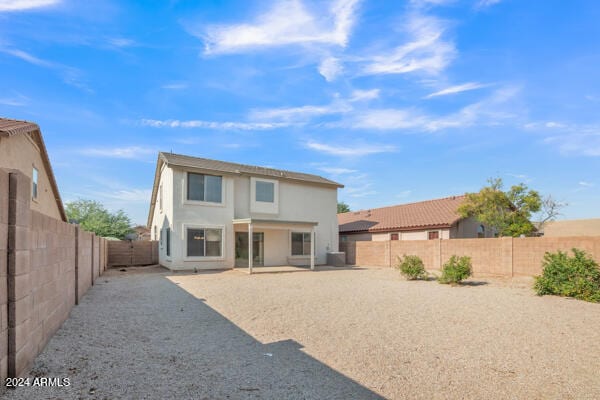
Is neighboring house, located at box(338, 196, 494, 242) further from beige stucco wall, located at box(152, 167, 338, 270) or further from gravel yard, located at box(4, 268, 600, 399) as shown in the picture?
gravel yard, located at box(4, 268, 600, 399)

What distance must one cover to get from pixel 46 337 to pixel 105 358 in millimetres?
1091

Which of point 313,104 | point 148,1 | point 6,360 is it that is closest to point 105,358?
point 6,360

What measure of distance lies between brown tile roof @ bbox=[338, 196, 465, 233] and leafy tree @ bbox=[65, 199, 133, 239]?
22.2 m

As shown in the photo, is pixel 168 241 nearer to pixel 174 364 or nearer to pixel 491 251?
pixel 174 364

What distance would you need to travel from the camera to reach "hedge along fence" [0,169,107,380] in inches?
142

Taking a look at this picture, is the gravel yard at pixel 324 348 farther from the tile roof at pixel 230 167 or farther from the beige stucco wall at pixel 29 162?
the tile roof at pixel 230 167

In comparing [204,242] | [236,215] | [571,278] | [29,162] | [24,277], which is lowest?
[571,278]

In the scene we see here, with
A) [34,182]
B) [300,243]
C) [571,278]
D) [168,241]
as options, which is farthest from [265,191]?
[571,278]

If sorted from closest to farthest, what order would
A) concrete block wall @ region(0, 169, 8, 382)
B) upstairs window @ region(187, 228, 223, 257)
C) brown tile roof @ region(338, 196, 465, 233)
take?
concrete block wall @ region(0, 169, 8, 382) < upstairs window @ region(187, 228, 223, 257) < brown tile roof @ region(338, 196, 465, 233)

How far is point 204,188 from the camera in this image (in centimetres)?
1950

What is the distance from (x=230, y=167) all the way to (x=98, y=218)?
831 inches

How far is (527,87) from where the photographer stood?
12.1 meters

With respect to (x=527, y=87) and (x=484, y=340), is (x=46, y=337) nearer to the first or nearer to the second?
(x=484, y=340)

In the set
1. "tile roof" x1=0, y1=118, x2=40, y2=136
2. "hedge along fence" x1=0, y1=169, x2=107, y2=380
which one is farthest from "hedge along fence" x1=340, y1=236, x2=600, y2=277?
"tile roof" x1=0, y1=118, x2=40, y2=136
